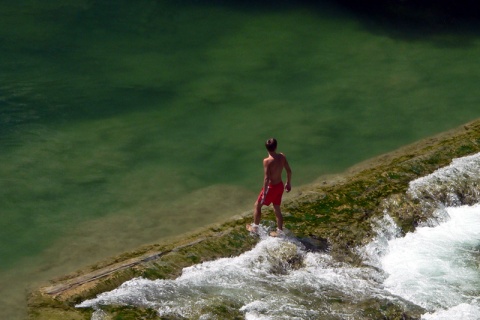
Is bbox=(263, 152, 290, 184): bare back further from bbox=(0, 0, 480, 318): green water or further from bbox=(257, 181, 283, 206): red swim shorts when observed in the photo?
bbox=(0, 0, 480, 318): green water

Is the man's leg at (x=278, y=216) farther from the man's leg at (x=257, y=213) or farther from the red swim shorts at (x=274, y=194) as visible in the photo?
the man's leg at (x=257, y=213)

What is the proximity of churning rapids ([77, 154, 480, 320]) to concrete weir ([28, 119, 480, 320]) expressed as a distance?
15 cm

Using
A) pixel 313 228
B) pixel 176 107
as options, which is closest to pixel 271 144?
pixel 313 228

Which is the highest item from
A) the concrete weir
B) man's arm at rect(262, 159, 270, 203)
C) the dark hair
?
the dark hair

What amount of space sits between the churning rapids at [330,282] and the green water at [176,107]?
53.8 inches

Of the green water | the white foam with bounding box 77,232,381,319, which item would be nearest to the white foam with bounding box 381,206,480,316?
the white foam with bounding box 77,232,381,319

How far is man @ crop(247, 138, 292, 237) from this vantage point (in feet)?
35.1

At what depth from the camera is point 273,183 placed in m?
10.8

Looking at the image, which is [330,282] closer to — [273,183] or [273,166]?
[273,183]

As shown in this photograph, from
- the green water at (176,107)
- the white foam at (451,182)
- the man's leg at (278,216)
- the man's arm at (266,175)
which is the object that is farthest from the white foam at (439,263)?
the green water at (176,107)

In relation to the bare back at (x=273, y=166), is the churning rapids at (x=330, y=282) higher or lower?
lower

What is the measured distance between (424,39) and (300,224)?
9.00 metres

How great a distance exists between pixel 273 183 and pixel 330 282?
1381mm

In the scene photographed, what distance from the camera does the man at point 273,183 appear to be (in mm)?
10688
